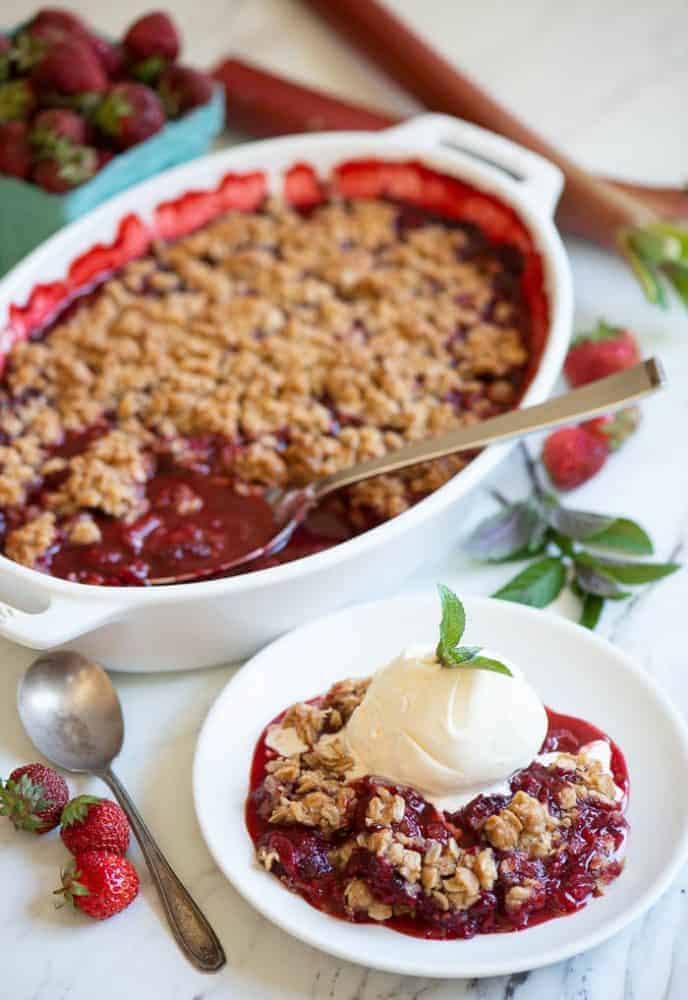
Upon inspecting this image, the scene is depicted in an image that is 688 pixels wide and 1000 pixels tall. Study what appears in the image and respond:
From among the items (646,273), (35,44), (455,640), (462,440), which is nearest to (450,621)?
(455,640)

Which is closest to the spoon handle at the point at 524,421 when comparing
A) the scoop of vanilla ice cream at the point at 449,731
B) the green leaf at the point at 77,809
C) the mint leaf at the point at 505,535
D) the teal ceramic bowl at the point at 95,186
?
the mint leaf at the point at 505,535

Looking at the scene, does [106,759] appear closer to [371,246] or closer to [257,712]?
[257,712]

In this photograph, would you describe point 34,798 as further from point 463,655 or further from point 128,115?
point 128,115

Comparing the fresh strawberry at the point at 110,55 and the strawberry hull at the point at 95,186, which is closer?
the strawberry hull at the point at 95,186

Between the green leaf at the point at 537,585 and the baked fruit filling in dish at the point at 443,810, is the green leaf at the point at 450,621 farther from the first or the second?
the green leaf at the point at 537,585

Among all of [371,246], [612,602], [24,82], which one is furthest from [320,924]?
[24,82]

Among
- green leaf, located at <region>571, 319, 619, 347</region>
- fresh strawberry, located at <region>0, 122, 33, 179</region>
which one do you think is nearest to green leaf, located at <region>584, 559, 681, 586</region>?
green leaf, located at <region>571, 319, 619, 347</region>

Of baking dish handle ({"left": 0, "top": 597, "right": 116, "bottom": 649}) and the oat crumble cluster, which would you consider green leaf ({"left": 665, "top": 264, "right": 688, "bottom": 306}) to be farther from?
baking dish handle ({"left": 0, "top": 597, "right": 116, "bottom": 649})
